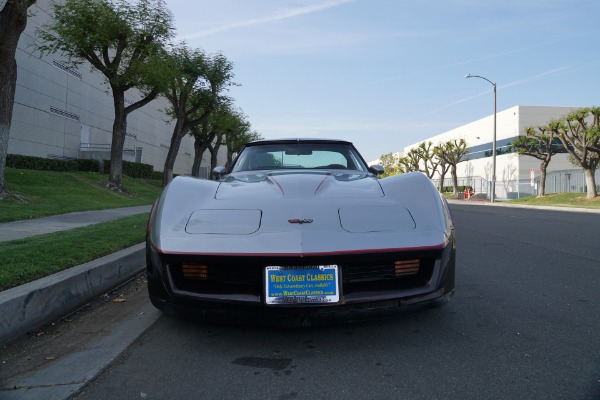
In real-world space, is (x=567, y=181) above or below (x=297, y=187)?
above

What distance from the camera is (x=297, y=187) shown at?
312 centimetres

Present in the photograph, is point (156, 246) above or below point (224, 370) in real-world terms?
above

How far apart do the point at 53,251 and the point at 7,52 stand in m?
8.93

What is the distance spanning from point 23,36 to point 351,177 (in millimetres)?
24643

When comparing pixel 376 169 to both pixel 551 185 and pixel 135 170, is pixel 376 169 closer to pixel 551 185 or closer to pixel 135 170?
pixel 135 170

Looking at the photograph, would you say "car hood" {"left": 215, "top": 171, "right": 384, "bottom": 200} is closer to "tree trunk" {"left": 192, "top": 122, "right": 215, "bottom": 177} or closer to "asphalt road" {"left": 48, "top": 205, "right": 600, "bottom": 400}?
"asphalt road" {"left": 48, "top": 205, "right": 600, "bottom": 400}

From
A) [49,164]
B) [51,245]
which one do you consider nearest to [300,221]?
[51,245]

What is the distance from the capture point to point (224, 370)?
7.83ft

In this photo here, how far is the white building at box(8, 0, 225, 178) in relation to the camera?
74.8 feet

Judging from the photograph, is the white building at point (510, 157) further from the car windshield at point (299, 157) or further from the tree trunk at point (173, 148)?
the car windshield at point (299, 157)

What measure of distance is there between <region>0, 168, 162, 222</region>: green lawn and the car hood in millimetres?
6940

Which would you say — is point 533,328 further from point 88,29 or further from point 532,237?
point 88,29


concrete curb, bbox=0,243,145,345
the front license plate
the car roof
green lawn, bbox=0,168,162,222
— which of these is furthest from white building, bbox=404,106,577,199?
the front license plate

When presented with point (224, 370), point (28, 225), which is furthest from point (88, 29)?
point (224, 370)
